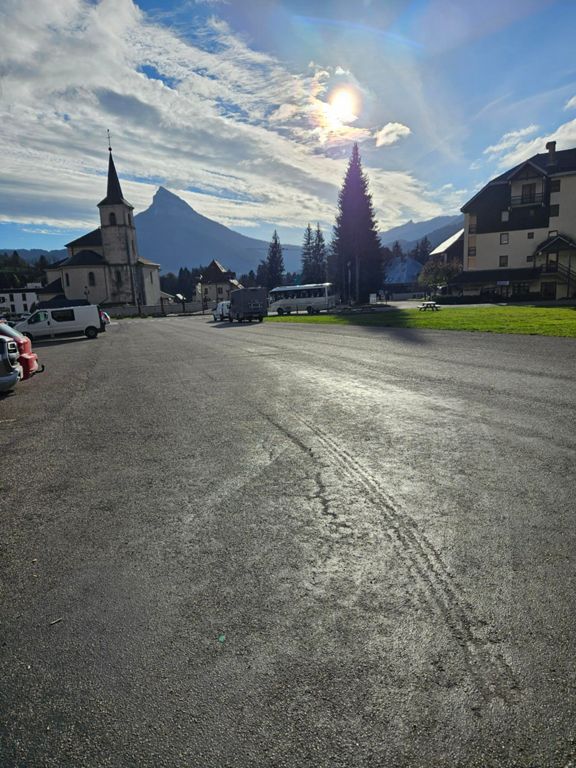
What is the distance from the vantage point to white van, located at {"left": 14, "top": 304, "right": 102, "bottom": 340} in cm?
2856

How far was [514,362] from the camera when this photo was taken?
11.6m

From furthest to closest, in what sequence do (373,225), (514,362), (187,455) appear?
1. (373,225)
2. (514,362)
3. (187,455)

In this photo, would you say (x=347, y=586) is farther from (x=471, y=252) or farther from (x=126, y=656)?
(x=471, y=252)

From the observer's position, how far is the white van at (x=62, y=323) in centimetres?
2856

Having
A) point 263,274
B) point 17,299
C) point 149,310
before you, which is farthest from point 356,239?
point 17,299

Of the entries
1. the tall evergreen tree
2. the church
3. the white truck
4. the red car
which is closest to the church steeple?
the church

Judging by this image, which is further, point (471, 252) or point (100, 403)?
point (471, 252)

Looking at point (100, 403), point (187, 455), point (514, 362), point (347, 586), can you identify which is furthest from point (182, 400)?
point (514, 362)

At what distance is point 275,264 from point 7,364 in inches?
4324

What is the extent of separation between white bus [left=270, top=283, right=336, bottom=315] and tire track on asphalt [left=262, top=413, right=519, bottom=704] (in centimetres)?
4826

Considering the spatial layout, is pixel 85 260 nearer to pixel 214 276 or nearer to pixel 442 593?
pixel 214 276

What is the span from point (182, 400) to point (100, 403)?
1.75 m

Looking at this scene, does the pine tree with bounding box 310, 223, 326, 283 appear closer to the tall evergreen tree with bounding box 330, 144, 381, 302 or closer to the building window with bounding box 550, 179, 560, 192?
the tall evergreen tree with bounding box 330, 144, 381, 302

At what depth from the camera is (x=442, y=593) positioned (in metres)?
2.91
